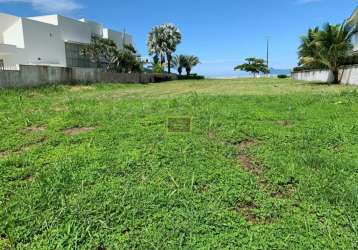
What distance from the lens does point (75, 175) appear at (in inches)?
122

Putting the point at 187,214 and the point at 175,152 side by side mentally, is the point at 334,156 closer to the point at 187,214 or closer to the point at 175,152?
the point at 175,152

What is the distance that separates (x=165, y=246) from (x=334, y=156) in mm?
2395

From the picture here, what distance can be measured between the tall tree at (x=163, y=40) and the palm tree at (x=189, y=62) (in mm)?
4860

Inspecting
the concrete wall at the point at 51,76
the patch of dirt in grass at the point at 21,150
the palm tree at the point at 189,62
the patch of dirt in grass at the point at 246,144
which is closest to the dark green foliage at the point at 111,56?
the concrete wall at the point at 51,76

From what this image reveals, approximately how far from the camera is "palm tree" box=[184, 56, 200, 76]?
1873 inches

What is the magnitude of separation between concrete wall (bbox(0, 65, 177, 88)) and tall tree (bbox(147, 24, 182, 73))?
17.9 metres

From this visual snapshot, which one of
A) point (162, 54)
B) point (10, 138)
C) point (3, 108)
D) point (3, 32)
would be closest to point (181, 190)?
point (10, 138)

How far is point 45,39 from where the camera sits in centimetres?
2527

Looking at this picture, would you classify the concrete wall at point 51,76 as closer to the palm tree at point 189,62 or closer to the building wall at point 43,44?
the building wall at point 43,44

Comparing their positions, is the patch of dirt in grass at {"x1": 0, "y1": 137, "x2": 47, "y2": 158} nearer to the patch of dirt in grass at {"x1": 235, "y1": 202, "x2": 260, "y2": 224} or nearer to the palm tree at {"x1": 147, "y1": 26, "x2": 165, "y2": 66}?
the patch of dirt in grass at {"x1": 235, "y1": 202, "x2": 260, "y2": 224}

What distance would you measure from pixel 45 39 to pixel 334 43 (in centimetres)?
2049

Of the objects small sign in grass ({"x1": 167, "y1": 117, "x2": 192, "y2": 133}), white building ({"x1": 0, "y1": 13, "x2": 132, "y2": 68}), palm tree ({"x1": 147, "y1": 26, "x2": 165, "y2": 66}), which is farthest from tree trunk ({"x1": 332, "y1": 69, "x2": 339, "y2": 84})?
palm tree ({"x1": 147, "y1": 26, "x2": 165, "y2": 66})

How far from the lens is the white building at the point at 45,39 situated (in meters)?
22.7

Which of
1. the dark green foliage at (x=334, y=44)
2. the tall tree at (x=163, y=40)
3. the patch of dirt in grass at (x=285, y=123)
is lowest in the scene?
the patch of dirt in grass at (x=285, y=123)
